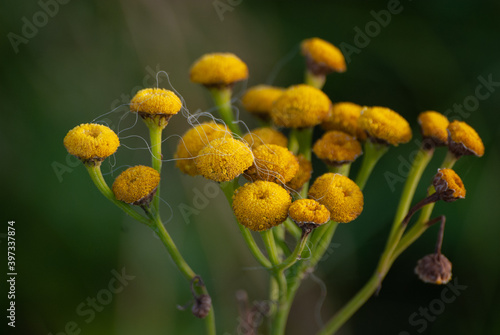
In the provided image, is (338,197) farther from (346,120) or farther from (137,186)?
(137,186)

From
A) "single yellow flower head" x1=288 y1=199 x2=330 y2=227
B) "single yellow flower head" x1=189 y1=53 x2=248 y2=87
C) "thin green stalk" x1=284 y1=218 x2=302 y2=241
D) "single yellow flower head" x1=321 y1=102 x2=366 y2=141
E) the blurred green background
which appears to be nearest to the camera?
"single yellow flower head" x1=288 y1=199 x2=330 y2=227

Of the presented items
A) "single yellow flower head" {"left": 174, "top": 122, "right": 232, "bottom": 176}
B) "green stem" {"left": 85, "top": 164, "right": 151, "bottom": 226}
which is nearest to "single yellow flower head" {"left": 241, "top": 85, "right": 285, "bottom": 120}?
"single yellow flower head" {"left": 174, "top": 122, "right": 232, "bottom": 176}

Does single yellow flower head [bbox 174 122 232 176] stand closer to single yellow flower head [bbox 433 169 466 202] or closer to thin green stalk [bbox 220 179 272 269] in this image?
thin green stalk [bbox 220 179 272 269]

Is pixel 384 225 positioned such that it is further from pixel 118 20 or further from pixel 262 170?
pixel 118 20

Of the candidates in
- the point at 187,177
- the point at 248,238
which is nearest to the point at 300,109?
the point at 248,238

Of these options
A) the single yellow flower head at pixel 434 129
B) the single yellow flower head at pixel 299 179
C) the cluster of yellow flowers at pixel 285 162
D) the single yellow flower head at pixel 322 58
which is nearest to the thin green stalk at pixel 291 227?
the cluster of yellow flowers at pixel 285 162

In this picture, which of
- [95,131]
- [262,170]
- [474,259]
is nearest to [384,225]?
[474,259]

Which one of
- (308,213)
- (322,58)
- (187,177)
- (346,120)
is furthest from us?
(187,177)
